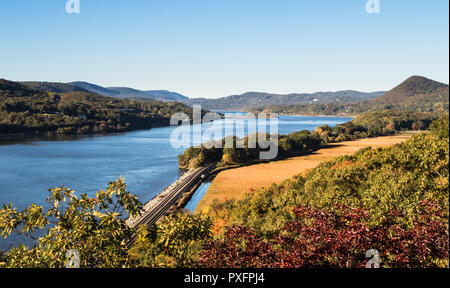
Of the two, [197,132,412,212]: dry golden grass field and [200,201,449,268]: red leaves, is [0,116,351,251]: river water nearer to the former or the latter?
[197,132,412,212]: dry golden grass field

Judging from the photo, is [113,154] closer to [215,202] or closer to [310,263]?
[215,202]

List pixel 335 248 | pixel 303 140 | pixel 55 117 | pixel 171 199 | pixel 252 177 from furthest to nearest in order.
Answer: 1. pixel 55 117
2. pixel 303 140
3. pixel 252 177
4. pixel 171 199
5. pixel 335 248

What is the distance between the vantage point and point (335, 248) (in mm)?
4758

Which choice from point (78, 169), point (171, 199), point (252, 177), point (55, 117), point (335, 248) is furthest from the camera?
point (55, 117)

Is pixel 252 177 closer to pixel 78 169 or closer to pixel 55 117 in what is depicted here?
pixel 78 169

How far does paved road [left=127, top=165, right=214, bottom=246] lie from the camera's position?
26.0m

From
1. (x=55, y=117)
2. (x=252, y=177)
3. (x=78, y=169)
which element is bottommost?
(x=252, y=177)

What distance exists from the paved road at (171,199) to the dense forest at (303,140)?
4169 mm

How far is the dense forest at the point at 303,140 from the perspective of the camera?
5334cm

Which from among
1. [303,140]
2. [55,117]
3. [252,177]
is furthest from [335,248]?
[55,117]

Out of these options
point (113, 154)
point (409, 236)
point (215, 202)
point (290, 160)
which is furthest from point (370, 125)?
point (409, 236)

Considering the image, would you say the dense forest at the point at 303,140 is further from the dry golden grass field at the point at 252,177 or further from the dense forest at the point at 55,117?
the dense forest at the point at 55,117

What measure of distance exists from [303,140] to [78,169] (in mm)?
43639

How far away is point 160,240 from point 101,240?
93 centimetres
